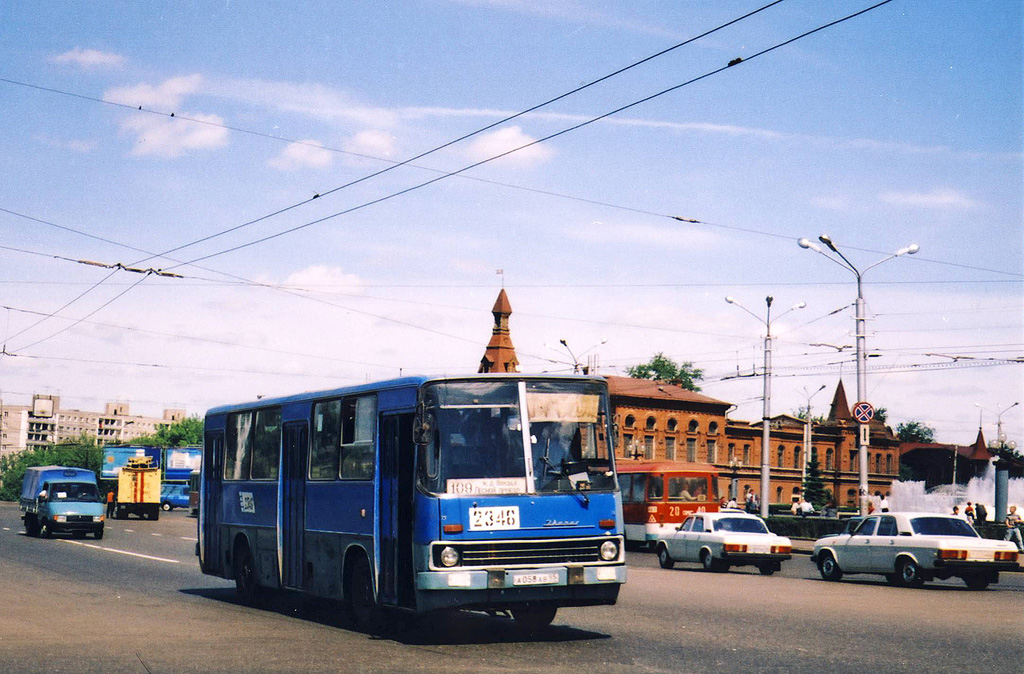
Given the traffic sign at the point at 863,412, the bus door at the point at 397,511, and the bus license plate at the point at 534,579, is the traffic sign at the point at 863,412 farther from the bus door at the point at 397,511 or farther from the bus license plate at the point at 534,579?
the bus license plate at the point at 534,579

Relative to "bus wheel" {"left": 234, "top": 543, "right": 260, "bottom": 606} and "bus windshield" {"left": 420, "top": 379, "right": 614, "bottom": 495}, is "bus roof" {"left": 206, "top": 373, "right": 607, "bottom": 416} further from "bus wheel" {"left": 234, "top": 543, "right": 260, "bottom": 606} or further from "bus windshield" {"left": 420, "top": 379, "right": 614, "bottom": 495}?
"bus wheel" {"left": 234, "top": 543, "right": 260, "bottom": 606}

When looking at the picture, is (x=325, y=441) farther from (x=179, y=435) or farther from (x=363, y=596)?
(x=179, y=435)

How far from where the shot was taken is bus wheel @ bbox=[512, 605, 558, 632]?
13.8 meters

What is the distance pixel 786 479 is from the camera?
11062 centimetres

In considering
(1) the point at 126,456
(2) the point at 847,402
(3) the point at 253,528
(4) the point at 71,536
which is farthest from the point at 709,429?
(3) the point at 253,528

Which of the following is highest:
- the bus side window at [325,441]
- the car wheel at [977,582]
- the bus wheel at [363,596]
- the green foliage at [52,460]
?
the bus side window at [325,441]

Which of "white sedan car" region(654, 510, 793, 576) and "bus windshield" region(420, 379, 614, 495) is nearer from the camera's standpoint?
"bus windshield" region(420, 379, 614, 495)

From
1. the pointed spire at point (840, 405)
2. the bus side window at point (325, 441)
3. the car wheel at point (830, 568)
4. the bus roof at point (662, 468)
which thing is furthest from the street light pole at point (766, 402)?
the pointed spire at point (840, 405)

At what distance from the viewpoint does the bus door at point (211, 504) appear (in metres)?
18.7

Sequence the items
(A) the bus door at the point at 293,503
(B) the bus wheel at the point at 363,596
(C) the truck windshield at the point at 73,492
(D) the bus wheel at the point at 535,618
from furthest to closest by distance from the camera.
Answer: (C) the truck windshield at the point at 73,492
(A) the bus door at the point at 293,503
(D) the bus wheel at the point at 535,618
(B) the bus wheel at the point at 363,596

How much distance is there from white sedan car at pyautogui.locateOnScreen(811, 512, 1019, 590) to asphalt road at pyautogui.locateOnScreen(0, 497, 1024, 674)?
0.53m

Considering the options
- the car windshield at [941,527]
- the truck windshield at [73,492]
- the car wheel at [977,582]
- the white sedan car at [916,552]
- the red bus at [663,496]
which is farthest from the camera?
the red bus at [663,496]

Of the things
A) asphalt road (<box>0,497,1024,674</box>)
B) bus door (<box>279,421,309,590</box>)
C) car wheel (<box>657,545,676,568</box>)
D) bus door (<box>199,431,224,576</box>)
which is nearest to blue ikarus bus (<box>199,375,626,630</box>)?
asphalt road (<box>0,497,1024,674</box>)

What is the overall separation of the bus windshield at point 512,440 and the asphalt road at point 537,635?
1671mm
